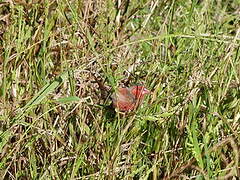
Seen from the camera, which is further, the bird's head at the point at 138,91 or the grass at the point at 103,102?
the bird's head at the point at 138,91

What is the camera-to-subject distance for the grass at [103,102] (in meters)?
2.06

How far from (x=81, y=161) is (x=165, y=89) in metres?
0.47

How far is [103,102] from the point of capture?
7.41 ft

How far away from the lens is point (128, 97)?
7.08 ft

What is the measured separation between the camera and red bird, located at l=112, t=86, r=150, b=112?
2.12 m

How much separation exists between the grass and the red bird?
1.2 inches

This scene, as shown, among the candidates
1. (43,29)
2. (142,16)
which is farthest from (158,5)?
(43,29)

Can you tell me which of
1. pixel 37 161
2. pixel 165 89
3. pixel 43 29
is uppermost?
pixel 43 29

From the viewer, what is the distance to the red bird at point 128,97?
2.12m

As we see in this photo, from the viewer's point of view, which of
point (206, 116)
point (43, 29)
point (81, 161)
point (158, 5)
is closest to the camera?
point (81, 161)

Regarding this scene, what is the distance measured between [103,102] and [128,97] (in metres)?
0.13

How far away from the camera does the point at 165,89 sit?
233 centimetres

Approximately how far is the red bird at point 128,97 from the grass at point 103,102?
31 mm

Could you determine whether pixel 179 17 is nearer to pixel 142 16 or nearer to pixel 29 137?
pixel 142 16
